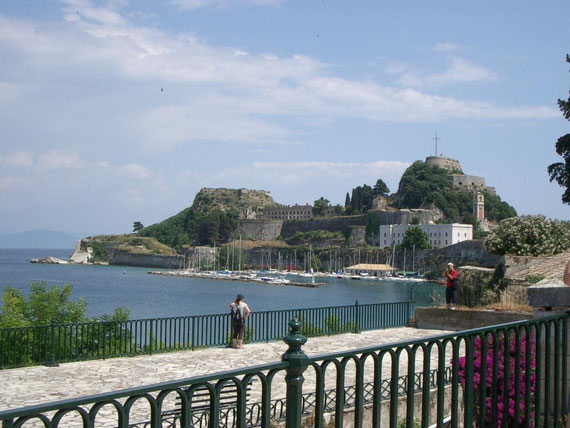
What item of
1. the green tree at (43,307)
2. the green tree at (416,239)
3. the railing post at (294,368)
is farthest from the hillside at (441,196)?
the railing post at (294,368)

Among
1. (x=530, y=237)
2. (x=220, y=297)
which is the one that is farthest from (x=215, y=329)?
(x=220, y=297)

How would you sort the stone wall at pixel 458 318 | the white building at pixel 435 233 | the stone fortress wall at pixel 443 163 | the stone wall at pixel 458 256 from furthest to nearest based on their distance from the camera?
the stone fortress wall at pixel 443 163, the white building at pixel 435 233, the stone wall at pixel 458 256, the stone wall at pixel 458 318

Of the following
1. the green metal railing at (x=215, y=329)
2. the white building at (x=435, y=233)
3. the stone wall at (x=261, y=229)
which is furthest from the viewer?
the stone wall at (x=261, y=229)

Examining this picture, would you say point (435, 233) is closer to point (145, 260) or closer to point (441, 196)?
point (441, 196)

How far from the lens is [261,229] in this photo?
180 metres

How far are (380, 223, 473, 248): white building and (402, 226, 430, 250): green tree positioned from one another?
288 centimetres

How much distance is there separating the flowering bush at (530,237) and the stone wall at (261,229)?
147 meters

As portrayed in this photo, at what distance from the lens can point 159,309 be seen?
60281 mm

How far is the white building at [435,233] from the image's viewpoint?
128 meters

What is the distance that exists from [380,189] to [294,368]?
157932 millimetres

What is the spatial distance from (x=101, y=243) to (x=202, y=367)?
183549mm

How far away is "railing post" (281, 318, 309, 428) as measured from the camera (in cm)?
326

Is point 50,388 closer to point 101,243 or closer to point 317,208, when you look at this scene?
point 317,208

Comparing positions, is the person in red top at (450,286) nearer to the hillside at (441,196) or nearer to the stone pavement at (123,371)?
the stone pavement at (123,371)
